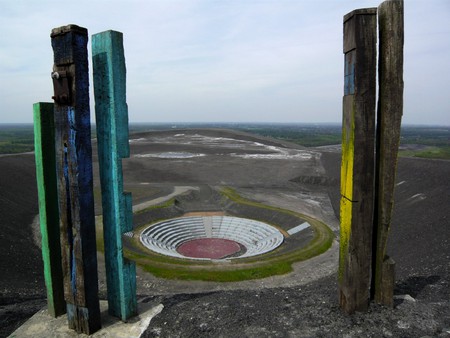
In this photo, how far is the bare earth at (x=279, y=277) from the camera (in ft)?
22.8

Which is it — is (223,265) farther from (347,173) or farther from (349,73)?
(349,73)

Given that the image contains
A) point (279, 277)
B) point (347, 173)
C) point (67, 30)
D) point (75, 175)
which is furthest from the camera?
point (279, 277)

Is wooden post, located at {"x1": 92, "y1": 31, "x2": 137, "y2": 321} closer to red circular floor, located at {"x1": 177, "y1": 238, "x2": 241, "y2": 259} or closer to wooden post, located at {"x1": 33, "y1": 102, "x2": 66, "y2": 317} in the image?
wooden post, located at {"x1": 33, "y1": 102, "x2": 66, "y2": 317}

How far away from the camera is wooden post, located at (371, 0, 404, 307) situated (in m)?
6.49

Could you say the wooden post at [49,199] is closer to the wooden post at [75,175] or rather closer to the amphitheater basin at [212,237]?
the wooden post at [75,175]

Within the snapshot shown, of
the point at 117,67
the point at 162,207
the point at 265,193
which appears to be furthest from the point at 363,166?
the point at 265,193

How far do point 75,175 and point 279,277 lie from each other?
15670mm

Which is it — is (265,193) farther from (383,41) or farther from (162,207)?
(383,41)

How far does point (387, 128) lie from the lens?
6.74 m

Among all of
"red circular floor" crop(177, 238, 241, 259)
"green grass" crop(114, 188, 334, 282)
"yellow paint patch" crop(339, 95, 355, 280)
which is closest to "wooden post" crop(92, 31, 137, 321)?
"yellow paint patch" crop(339, 95, 355, 280)

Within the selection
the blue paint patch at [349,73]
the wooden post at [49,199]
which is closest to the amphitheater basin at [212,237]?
the wooden post at [49,199]

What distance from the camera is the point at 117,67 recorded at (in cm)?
670

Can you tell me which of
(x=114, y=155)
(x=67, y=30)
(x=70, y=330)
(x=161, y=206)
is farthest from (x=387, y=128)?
(x=161, y=206)

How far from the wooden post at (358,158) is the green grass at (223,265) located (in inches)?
520
